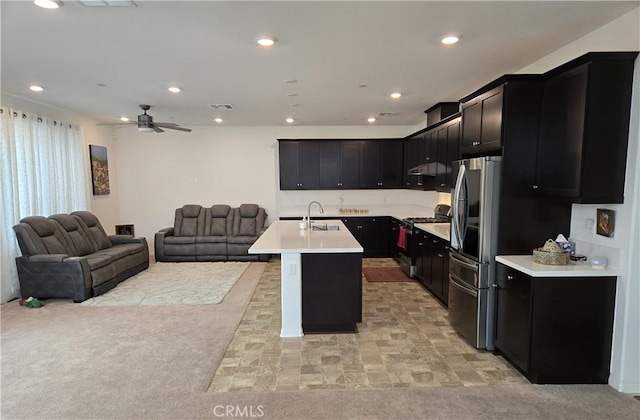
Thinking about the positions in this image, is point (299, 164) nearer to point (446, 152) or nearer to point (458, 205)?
point (446, 152)

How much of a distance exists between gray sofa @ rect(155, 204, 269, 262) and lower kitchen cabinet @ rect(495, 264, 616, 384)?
4806 millimetres

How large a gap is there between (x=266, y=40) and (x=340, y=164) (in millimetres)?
4415

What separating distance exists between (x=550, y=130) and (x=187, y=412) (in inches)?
136

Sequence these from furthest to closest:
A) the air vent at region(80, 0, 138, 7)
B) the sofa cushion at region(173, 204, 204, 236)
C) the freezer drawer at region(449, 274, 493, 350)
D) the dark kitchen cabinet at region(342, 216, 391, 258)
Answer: the sofa cushion at region(173, 204, 204, 236), the dark kitchen cabinet at region(342, 216, 391, 258), the freezer drawer at region(449, 274, 493, 350), the air vent at region(80, 0, 138, 7)

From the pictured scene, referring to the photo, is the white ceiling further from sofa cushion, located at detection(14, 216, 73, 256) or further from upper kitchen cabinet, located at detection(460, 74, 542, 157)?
sofa cushion, located at detection(14, 216, 73, 256)

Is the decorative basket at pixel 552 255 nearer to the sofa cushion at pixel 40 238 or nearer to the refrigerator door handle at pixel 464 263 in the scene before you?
the refrigerator door handle at pixel 464 263

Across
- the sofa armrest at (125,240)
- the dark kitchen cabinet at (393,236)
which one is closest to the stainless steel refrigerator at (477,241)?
the dark kitchen cabinet at (393,236)

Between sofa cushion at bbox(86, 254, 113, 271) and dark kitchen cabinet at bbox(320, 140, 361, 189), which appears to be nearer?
sofa cushion at bbox(86, 254, 113, 271)

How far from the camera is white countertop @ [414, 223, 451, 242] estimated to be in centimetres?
412

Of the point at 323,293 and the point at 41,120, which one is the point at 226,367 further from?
the point at 41,120

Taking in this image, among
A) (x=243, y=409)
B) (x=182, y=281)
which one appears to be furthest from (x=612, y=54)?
(x=182, y=281)

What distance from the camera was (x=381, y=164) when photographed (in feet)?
A: 23.3

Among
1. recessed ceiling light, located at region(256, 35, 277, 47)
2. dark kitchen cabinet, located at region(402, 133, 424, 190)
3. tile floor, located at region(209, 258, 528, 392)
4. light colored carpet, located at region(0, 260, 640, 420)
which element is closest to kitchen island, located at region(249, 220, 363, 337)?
tile floor, located at region(209, 258, 528, 392)

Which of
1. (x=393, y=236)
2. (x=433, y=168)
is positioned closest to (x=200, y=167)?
(x=393, y=236)
